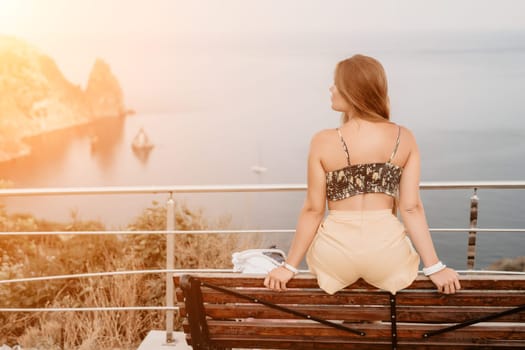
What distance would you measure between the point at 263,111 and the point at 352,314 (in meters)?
37.2

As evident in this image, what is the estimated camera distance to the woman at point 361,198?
1.88 metres

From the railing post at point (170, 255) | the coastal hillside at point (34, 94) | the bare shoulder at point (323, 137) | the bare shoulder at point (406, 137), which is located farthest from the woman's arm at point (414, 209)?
the coastal hillside at point (34, 94)

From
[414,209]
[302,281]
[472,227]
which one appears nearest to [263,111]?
[472,227]

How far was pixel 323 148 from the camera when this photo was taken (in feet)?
6.29

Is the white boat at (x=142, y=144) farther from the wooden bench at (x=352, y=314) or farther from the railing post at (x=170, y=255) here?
the wooden bench at (x=352, y=314)

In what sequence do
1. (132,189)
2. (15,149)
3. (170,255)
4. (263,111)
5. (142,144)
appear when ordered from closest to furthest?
(132,189), (170,255), (15,149), (142,144), (263,111)

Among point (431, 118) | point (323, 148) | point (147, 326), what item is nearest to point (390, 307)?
point (323, 148)

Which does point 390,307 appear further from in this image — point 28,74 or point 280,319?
point 28,74

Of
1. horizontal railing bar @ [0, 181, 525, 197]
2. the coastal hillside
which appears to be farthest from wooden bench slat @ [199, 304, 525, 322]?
the coastal hillside

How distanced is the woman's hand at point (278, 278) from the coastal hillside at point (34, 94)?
3059 centimetres

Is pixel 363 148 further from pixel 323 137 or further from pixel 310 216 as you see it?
pixel 310 216

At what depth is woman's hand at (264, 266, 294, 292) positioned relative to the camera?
1.87 metres

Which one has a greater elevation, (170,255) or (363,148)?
(363,148)

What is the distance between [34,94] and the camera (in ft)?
109
